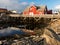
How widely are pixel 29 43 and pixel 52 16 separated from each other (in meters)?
21.6

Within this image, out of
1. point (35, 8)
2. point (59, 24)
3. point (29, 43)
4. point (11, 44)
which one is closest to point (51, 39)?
point (29, 43)

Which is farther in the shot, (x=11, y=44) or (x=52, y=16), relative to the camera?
(x=52, y=16)

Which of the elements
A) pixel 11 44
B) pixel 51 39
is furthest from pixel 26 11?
pixel 11 44

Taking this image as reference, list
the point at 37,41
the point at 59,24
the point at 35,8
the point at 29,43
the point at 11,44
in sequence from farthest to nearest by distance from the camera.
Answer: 1. the point at 35,8
2. the point at 59,24
3. the point at 37,41
4. the point at 29,43
5. the point at 11,44

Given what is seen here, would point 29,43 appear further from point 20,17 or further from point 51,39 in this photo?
point 20,17

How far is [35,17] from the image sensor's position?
29.7 metres

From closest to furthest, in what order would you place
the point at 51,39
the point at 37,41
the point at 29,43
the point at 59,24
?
1. the point at 29,43
2. the point at 37,41
3. the point at 51,39
4. the point at 59,24

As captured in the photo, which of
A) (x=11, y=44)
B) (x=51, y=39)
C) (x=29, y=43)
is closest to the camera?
(x=11, y=44)

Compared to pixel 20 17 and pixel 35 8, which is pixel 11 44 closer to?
pixel 20 17

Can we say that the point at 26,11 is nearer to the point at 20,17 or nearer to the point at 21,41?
the point at 20,17

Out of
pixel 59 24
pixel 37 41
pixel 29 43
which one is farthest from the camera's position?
pixel 59 24

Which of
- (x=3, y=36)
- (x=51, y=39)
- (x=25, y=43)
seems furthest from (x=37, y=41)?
(x=51, y=39)

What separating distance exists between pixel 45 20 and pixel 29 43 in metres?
21.2

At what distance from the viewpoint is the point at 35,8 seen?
180ft
